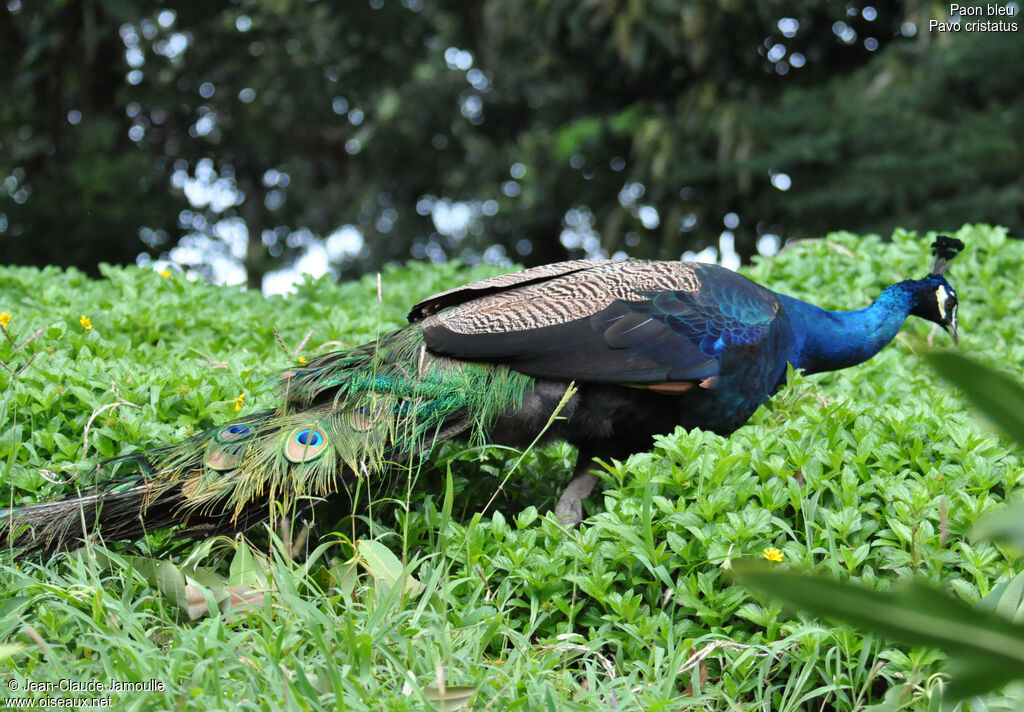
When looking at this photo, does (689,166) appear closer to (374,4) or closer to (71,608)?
(374,4)

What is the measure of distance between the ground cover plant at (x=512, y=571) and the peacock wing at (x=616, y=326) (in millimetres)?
294

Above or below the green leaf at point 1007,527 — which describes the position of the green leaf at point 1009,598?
below

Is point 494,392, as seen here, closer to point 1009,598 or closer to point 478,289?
point 478,289

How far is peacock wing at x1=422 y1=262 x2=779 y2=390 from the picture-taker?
3127mm

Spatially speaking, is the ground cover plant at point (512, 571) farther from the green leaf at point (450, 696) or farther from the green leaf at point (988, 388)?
the green leaf at point (988, 388)

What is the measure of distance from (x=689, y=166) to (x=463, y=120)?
188 inches

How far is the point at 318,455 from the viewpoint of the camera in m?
2.85

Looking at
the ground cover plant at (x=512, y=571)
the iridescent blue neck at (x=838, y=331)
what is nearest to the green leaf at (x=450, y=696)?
the ground cover plant at (x=512, y=571)

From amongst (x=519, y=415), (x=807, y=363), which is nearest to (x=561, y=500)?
(x=519, y=415)

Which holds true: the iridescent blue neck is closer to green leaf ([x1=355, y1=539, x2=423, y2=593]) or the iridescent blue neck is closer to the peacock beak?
the peacock beak

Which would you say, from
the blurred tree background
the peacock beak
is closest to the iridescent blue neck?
the peacock beak

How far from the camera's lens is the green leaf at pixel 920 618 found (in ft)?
2.56

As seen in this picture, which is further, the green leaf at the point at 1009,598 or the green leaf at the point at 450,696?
the green leaf at the point at 1009,598

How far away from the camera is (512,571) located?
2.70 metres
